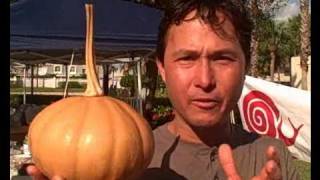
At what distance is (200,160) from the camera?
1.56 m

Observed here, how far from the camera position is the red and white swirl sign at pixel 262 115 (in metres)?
7.49

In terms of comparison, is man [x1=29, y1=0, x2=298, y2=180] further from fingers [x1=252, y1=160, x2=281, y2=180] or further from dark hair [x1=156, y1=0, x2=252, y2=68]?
fingers [x1=252, y1=160, x2=281, y2=180]

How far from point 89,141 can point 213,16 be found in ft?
1.85

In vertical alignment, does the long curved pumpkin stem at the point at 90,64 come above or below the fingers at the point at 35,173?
above

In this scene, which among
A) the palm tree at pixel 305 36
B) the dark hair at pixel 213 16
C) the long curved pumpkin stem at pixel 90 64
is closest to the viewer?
the long curved pumpkin stem at pixel 90 64

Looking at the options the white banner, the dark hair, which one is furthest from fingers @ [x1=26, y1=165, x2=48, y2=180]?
the white banner

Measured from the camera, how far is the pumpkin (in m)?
1.17

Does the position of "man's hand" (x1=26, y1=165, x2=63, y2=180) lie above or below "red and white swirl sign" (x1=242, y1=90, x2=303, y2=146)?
above

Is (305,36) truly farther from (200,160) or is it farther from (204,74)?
(204,74)

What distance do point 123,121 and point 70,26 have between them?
5351mm

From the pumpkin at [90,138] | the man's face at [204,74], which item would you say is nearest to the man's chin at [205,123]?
the man's face at [204,74]

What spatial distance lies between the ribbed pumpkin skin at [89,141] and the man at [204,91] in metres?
0.25

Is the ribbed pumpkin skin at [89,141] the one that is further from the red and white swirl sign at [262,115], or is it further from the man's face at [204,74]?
the red and white swirl sign at [262,115]
